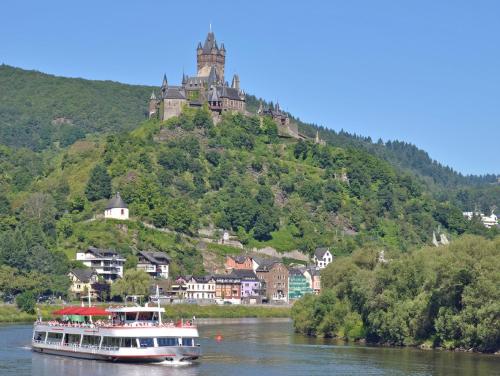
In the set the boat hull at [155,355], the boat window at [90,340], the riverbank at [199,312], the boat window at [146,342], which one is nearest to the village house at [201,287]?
the riverbank at [199,312]

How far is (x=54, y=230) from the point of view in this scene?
641ft

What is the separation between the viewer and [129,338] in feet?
299

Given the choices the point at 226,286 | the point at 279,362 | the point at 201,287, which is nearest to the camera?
the point at 279,362

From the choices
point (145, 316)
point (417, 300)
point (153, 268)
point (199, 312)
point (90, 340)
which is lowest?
point (90, 340)

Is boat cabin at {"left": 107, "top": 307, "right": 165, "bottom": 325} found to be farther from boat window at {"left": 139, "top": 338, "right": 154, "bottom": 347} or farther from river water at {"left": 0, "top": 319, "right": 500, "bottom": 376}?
river water at {"left": 0, "top": 319, "right": 500, "bottom": 376}

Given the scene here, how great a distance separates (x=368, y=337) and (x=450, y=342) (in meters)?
13.4

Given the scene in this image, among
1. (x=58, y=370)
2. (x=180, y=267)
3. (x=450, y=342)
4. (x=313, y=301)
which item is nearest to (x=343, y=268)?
(x=313, y=301)

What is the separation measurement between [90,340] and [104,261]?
8829 cm

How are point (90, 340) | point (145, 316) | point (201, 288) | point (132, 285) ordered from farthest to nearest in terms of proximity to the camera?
1. point (201, 288)
2. point (132, 285)
3. point (90, 340)
4. point (145, 316)

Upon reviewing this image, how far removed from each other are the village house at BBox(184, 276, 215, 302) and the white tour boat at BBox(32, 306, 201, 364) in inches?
3582

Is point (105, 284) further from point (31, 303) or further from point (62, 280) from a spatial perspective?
point (31, 303)

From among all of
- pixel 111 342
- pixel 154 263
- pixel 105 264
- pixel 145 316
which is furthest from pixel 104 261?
pixel 111 342

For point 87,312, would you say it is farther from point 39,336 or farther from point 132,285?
point 132,285

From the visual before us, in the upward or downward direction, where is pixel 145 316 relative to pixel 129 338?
upward
